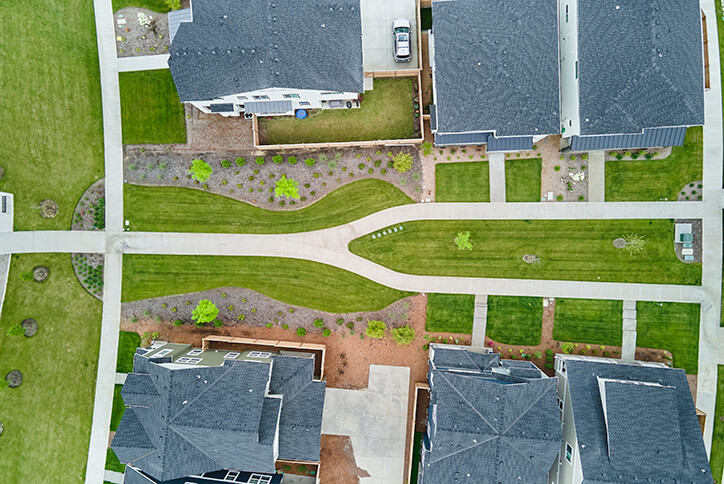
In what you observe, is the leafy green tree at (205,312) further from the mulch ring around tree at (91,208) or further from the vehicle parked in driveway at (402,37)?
the vehicle parked in driveway at (402,37)

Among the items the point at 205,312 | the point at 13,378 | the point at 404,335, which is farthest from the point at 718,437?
the point at 13,378

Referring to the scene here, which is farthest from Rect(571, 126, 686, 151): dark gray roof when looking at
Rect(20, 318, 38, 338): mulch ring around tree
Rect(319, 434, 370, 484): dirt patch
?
Rect(20, 318, 38, 338): mulch ring around tree

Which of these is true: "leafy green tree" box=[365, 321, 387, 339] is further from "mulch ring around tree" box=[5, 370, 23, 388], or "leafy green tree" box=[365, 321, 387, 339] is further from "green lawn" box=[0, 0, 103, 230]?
"mulch ring around tree" box=[5, 370, 23, 388]

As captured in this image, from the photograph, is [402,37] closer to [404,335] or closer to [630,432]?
[404,335]

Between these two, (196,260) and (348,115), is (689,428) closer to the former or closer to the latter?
(348,115)

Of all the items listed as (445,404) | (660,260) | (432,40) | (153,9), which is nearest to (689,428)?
(660,260)

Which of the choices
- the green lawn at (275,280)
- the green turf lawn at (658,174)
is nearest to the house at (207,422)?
the green lawn at (275,280)
